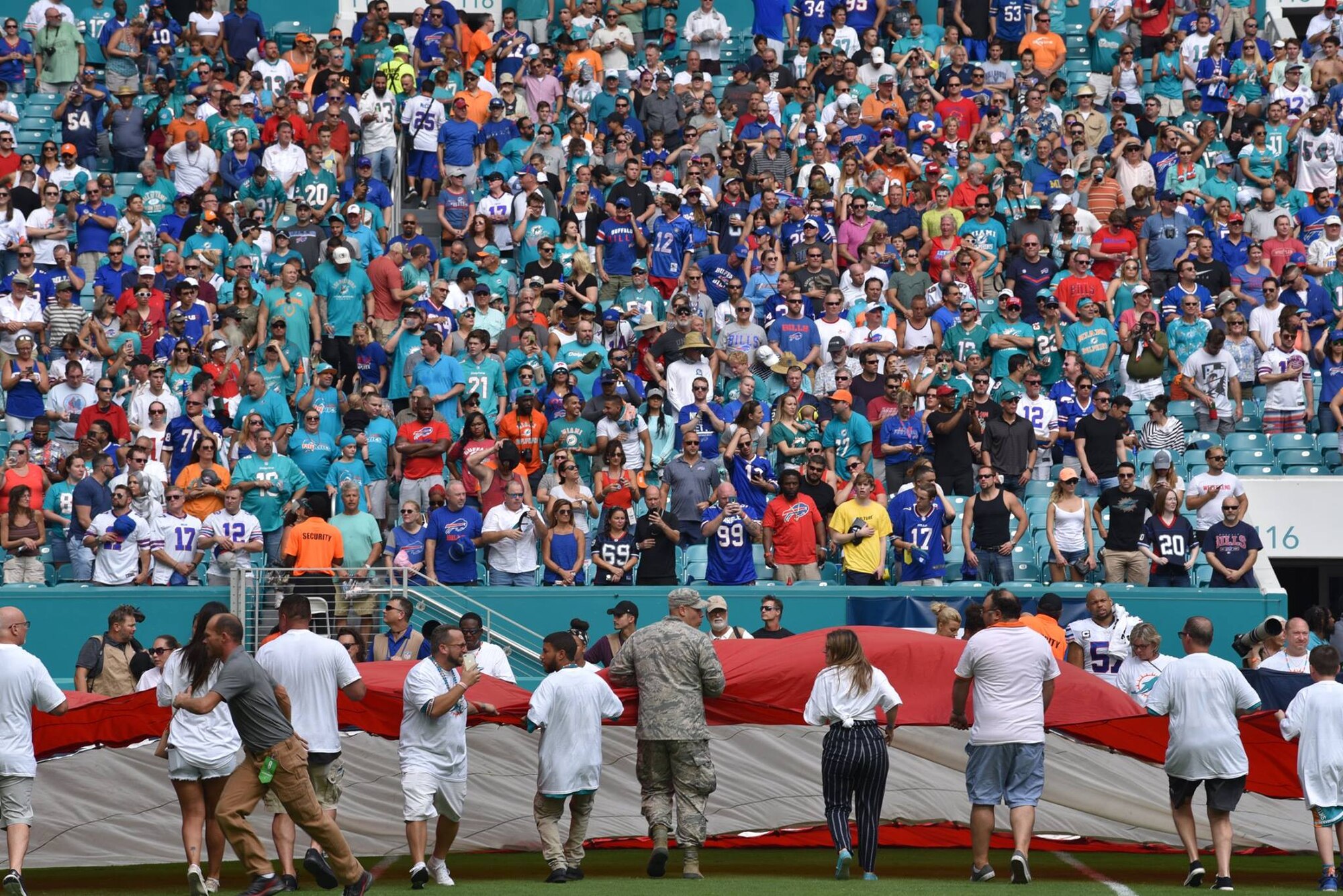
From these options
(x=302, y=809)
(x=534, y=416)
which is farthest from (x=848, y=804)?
(x=534, y=416)

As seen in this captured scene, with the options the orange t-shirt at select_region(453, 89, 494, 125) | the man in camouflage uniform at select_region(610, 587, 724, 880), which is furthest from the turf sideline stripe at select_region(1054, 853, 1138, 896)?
the orange t-shirt at select_region(453, 89, 494, 125)

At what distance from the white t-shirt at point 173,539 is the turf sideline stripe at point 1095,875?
9.21 meters

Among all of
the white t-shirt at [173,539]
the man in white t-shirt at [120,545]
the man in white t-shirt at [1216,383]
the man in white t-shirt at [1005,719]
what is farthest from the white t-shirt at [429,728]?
the man in white t-shirt at [1216,383]

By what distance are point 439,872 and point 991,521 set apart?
8.71 meters

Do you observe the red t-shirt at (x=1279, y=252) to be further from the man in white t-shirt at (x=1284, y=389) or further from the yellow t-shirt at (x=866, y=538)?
the yellow t-shirt at (x=866, y=538)

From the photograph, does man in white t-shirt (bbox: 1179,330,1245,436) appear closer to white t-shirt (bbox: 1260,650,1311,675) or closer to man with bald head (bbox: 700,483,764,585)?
man with bald head (bbox: 700,483,764,585)

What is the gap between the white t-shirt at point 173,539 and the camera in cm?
1802

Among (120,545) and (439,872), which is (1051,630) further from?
(120,545)

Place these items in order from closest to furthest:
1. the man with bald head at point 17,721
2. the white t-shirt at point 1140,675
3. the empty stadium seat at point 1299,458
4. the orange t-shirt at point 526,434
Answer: the man with bald head at point 17,721 → the white t-shirt at point 1140,675 → the orange t-shirt at point 526,434 → the empty stadium seat at point 1299,458

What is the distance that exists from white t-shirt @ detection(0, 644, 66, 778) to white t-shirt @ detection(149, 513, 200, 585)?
7299 mm

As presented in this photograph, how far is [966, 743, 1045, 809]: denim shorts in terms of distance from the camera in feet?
36.3

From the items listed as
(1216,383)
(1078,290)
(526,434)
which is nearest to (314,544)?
(526,434)

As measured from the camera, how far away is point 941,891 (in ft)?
34.3

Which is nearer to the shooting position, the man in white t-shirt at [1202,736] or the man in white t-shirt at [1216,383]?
→ the man in white t-shirt at [1202,736]
